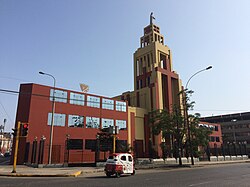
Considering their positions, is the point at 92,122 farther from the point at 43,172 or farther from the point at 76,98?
the point at 43,172

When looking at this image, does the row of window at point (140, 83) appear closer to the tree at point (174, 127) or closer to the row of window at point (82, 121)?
the row of window at point (82, 121)

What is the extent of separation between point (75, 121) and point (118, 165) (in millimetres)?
23524

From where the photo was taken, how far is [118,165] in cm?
1698

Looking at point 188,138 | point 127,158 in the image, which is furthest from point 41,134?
point 188,138

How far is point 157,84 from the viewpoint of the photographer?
51.7m

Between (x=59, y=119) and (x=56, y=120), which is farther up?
(x=59, y=119)

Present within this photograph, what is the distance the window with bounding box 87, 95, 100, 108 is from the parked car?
24.4 m

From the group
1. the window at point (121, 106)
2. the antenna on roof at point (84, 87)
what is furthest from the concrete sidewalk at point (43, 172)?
the window at point (121, 106)

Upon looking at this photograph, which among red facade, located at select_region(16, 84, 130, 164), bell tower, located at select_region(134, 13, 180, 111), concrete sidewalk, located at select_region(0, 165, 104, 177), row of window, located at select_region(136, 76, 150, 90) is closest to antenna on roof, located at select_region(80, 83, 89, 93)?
red facade, located at select_region(16, 84, 130, 164)

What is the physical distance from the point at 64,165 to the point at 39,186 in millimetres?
16030

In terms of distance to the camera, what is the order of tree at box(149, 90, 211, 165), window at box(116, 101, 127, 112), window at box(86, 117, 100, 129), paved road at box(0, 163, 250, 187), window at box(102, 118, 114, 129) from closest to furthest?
paved road at box(0, 163, 250, 187)
tree at box(149, 90, 211, 165)
window at box(86, 117, 100, 129)
window at box(102, 118, 114, 129)
window at box(116, 101, 127, 112)

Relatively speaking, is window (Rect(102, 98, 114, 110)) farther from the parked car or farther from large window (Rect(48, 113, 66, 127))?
the parked car

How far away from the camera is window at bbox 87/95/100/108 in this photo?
4175cm

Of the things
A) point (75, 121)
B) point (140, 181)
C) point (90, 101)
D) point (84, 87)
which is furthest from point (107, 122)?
point (140, 181)
